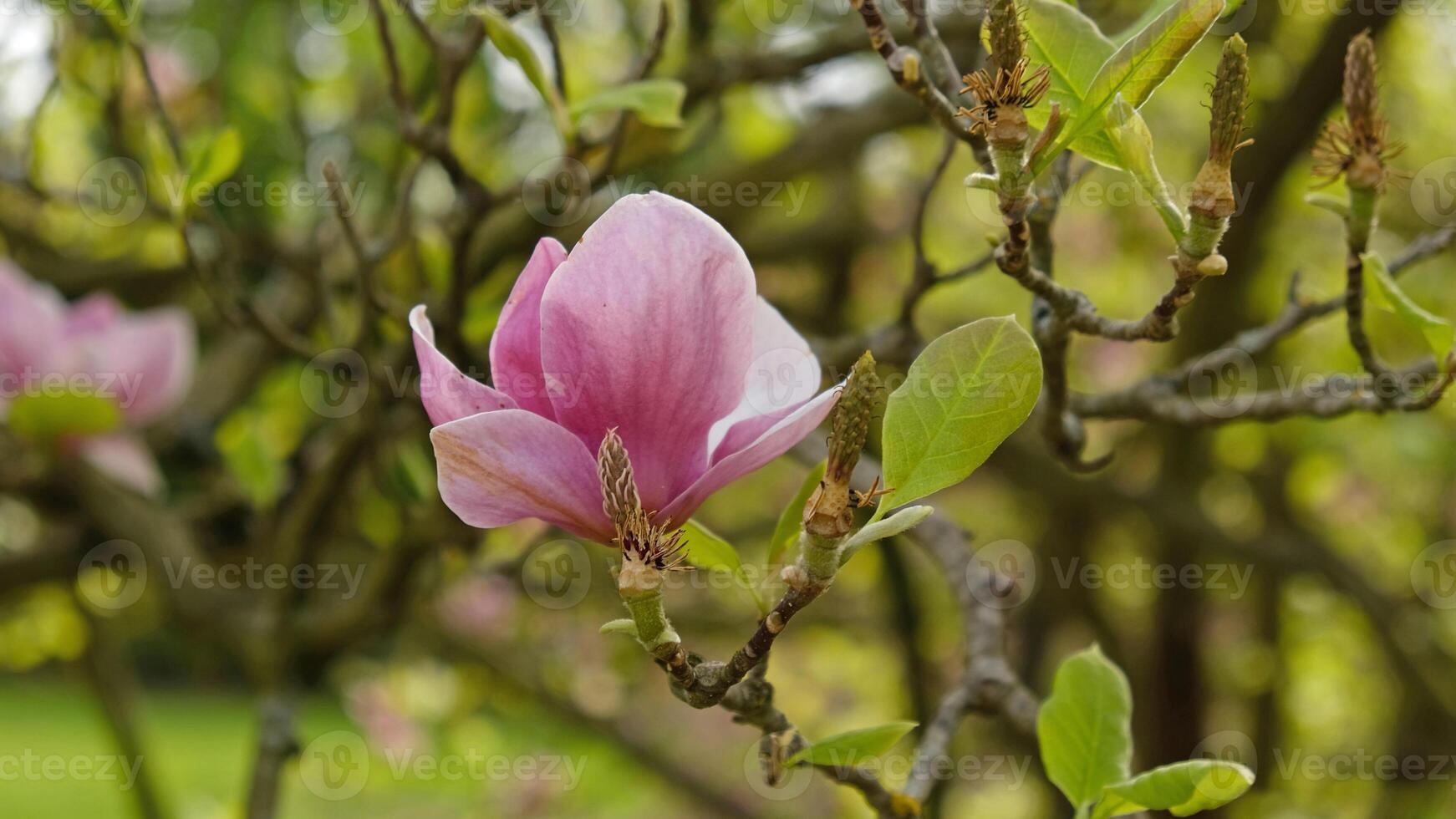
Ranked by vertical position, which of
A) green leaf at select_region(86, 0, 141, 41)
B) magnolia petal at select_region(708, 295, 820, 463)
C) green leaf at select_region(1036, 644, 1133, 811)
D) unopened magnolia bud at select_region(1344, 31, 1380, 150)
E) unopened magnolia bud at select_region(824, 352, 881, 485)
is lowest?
green leaf at select_region(1036, 644, 1133, 811)

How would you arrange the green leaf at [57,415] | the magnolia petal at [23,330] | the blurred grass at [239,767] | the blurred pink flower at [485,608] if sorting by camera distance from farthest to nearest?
1. the blurred pink flower at [485,608]
2. the blurred grass at [239,767]
3. the magnolia petal at [23,330]
4. the green leaf at [57,415]

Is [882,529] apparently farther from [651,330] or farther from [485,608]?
[485,608]

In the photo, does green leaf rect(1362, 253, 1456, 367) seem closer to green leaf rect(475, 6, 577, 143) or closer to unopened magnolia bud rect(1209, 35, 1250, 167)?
unopened magnolia bud rect(1209, 35, 1250, 167)

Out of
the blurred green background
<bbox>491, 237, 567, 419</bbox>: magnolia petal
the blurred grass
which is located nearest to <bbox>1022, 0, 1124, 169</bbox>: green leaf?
<bbox>491, 237, 567, 419</bbox>: magnolia petal

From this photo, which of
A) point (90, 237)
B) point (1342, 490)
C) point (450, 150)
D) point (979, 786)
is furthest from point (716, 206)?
point (979, 786)

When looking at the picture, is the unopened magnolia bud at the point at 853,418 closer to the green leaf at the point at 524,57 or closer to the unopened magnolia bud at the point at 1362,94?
the unopened magnolia bud at the point at 1362,94

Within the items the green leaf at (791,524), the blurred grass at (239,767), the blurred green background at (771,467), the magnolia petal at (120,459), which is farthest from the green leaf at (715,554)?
the blurred grass at (239,767)
